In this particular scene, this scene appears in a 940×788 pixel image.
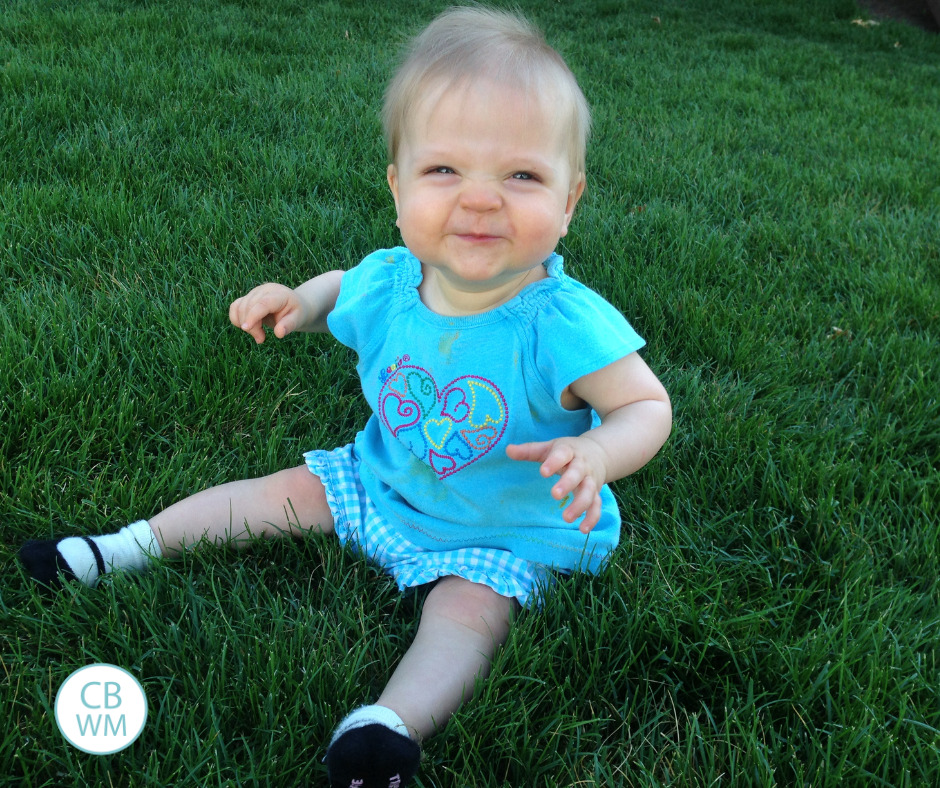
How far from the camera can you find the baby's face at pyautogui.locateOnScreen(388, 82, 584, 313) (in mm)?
1447

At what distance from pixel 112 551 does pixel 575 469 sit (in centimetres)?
96

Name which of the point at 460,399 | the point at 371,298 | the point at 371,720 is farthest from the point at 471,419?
the point at 371,720

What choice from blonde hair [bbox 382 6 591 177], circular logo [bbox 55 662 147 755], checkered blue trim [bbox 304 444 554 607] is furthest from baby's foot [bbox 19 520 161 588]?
blonde hair [bbox 382 6 591 177]

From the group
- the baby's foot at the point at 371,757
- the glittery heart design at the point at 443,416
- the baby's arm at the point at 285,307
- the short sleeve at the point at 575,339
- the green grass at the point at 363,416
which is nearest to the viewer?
the baby's foot at the point at 371,757

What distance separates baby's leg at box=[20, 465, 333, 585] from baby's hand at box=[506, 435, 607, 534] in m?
0.66

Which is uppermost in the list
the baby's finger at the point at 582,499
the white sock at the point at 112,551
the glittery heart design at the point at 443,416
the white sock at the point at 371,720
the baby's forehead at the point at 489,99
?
the baby's forehead at the point at 489,99

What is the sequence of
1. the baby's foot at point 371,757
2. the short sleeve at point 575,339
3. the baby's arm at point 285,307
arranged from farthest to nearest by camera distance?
the baby's arm at point 285,307 < the short sleeve at point 575,339 < the baby's foot at point 371,757

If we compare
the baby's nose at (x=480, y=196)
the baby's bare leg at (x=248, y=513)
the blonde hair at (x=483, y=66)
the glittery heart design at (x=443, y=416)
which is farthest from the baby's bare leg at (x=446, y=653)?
the blonde hair at (x=483, y=66)

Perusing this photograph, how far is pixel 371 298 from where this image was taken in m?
1.81

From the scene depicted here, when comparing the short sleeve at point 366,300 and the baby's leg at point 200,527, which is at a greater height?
the short sleeve at point 366,300

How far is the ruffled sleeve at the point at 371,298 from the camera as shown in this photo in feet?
5.93

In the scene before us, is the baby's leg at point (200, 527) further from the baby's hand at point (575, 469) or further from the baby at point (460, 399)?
the baby's hand at point (575, 469)

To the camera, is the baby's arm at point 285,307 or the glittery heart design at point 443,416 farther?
the baby's arm at point 285,307

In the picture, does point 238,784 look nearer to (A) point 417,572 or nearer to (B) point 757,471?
(A) point 417,572
